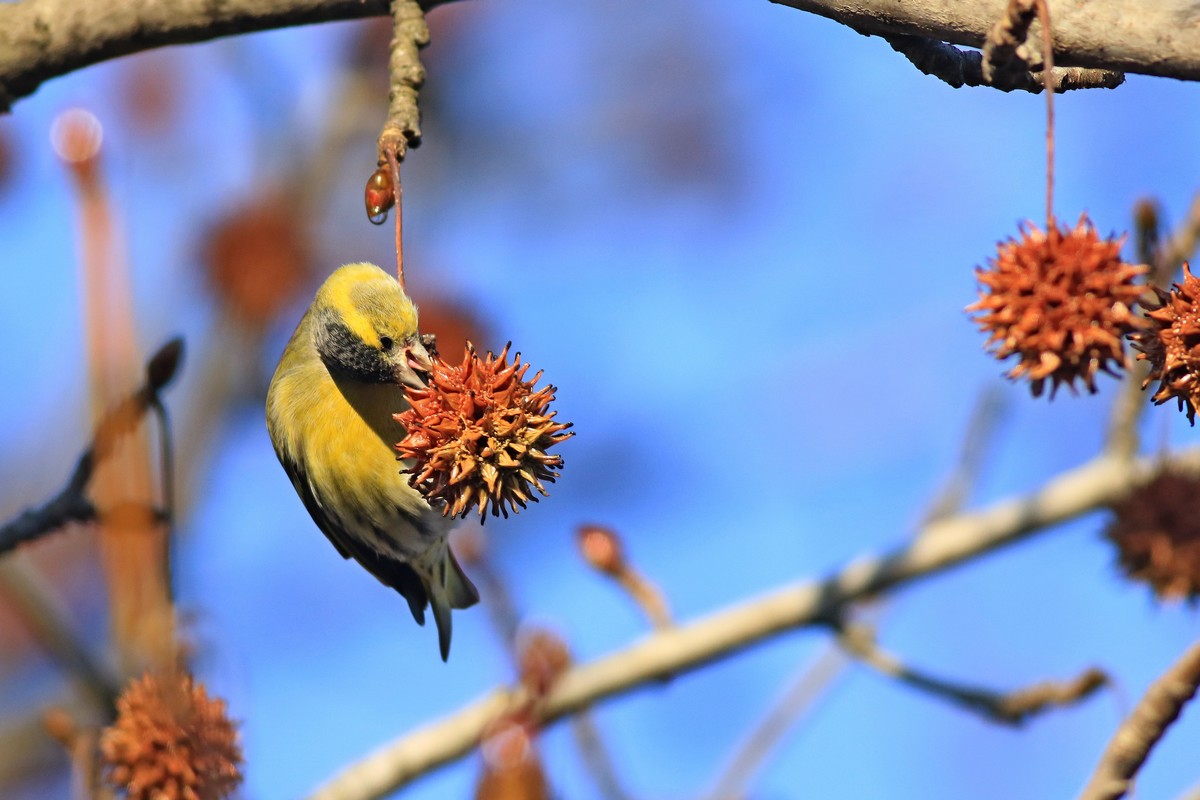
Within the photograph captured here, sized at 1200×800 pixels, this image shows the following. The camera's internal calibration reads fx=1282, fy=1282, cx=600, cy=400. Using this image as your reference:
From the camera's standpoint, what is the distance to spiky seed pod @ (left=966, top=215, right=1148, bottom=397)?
1.81m

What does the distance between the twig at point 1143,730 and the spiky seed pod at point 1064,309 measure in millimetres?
474

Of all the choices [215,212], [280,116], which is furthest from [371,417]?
[280,116]

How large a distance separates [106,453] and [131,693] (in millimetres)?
502

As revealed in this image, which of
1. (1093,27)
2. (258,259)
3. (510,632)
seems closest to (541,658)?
(510,632)

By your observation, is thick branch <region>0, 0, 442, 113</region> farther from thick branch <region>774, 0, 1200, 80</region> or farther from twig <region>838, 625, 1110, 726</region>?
twig <region>838, 625, 1110, 726</region>

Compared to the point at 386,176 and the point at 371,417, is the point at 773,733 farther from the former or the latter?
the point at 386,176

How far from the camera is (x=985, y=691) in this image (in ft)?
11.3

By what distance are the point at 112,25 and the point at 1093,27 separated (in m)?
1.92

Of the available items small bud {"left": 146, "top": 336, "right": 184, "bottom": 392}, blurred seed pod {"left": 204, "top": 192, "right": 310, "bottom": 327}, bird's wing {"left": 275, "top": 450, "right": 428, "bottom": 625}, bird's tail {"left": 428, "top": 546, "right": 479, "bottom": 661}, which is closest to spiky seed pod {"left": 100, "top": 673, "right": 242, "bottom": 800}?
small bud {"left": 146, "top": 336, "right": 184, "bottom": 392}

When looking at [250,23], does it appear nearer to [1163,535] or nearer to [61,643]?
[61,643]

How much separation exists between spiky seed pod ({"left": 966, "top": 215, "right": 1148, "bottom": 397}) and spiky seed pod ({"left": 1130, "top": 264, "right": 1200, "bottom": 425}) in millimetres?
96

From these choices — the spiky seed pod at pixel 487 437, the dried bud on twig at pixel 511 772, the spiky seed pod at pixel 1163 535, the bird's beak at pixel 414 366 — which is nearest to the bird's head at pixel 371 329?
the bird's beak at pixel 414 366

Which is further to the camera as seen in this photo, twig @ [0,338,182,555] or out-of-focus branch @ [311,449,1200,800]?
out-of-focus branch @ [311,449,1200,800]

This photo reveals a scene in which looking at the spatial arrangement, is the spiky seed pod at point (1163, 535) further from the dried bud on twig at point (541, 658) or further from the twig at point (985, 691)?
the dried bud on twig at point (541, 658)
